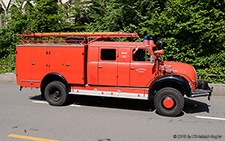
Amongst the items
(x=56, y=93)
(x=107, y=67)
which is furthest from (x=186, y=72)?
(x=56, y=93)

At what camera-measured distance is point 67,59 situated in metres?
8.10

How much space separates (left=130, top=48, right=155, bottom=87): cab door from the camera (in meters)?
7.43

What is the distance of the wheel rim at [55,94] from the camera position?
8.43 m

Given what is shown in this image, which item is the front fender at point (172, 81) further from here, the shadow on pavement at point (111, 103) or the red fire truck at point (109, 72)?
the shadow on pavement at point (111, 103)

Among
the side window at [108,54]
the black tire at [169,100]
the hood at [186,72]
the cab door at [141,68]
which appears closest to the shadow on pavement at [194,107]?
the black tire at [169,100]

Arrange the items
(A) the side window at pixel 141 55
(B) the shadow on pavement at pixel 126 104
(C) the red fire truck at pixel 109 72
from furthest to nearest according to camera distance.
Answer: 1. (B) the shadow on pavement at pixel 126 104
2. (A) the side window at pixel 141 55
3. (C) the red fire truck at pixel 109 72

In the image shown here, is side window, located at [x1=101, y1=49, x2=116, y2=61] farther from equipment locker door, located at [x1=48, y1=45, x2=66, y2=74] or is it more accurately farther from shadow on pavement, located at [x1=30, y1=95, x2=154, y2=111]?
shadow on pavement, located at [x1=30, y1=95, x2=154, y2=111]

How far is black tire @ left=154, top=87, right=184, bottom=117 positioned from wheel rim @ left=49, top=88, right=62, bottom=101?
3.85 meters

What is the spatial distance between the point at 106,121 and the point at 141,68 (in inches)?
88.5

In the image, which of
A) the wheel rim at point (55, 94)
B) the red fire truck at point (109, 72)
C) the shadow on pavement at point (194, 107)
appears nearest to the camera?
the red fire truck at point (109, 72)

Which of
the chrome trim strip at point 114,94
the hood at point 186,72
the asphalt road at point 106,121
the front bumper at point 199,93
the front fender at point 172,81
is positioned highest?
the hood at point 186,72

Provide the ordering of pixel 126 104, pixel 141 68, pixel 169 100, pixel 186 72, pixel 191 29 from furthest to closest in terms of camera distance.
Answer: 1. pixel 191 29
2. pixel 126 104
3. pixel 141 68
4. pixel 186 72
5. pixel 169 100

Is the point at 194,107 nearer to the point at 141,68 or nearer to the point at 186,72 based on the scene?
the point at 186,72

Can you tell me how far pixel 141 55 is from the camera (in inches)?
300
